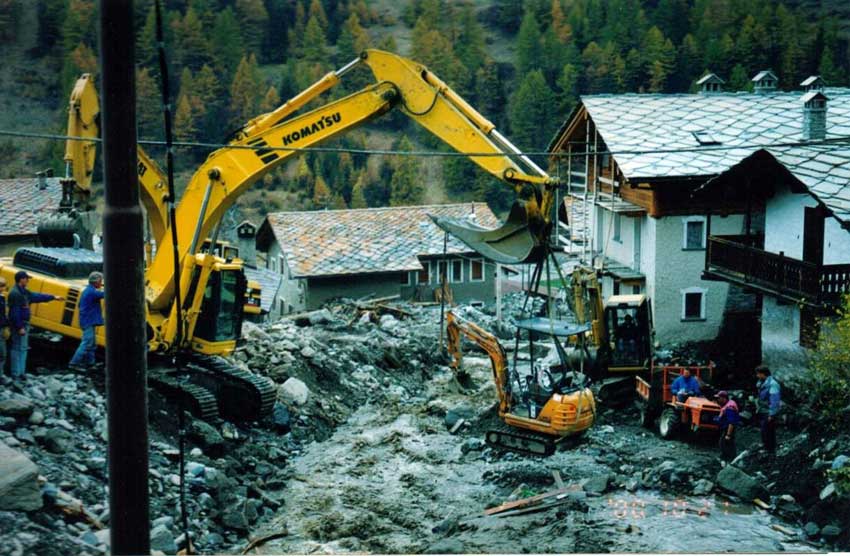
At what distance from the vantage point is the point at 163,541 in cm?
897

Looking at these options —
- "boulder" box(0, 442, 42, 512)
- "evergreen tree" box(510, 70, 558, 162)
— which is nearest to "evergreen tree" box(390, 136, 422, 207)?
"evergreen tree" box(510, 70, 558, 162)

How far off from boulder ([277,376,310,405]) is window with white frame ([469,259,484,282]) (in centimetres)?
1770

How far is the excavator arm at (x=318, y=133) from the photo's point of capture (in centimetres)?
1219

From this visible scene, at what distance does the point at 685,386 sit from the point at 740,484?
104 inches

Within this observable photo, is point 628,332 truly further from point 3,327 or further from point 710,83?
point 710,83

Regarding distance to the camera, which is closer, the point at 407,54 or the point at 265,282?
the point at 265,282

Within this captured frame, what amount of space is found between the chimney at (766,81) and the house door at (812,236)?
365 inches

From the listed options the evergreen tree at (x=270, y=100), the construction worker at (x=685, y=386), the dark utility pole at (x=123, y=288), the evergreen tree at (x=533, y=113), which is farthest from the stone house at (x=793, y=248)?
the evergreen tree at (x=270, y=100)

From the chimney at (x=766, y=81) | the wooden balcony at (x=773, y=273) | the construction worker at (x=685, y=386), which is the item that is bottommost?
the construction worker at (x=685, y=386)

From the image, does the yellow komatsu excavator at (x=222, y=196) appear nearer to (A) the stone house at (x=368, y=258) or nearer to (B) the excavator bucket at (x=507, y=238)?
(B) the excavator bucket at (x=507, y=238)

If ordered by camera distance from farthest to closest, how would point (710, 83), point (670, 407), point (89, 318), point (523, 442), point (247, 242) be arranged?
point (247, 242)
point (710, 83)
point (670, 407)
point (523, 442)
point (89, 318)

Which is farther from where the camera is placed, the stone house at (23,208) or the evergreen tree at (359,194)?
the evergreen tree at (359,194)

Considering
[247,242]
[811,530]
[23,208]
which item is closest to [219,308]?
[811,530]

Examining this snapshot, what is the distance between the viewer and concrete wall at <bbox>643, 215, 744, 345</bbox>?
2136 centimetres
